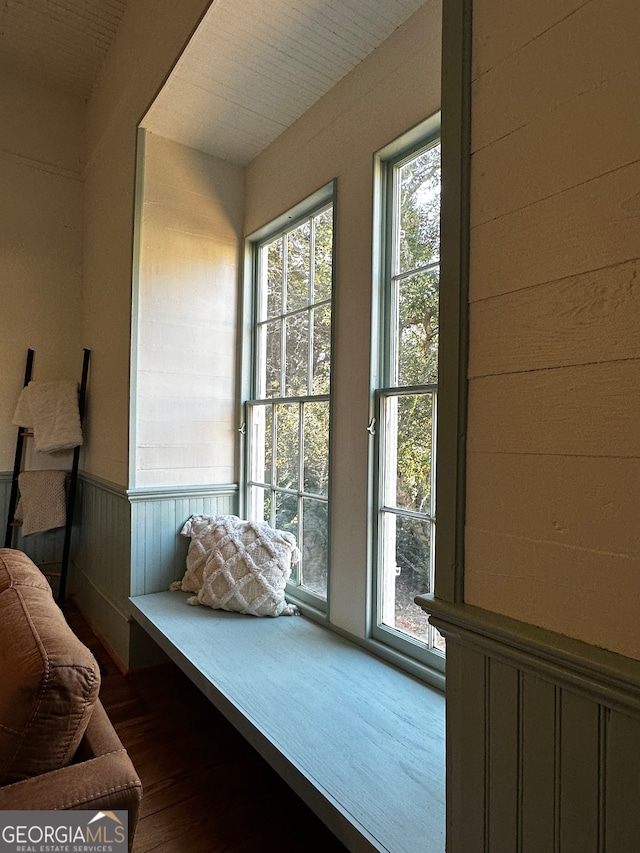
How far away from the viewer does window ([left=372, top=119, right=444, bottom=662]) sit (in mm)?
1688

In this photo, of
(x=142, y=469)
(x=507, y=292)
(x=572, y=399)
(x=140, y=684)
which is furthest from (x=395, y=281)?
(x=140, y=684)

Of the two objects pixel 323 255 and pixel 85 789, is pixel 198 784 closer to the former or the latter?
pixel 85 789

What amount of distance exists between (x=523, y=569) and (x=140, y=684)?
7.29ft

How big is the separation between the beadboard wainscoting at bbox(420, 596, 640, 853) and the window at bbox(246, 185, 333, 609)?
1207 mm

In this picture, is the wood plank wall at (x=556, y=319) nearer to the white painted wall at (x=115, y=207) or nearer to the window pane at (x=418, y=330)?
the window pane at (x=418, y=330)

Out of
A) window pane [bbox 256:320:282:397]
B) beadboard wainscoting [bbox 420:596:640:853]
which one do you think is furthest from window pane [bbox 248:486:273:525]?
beadboard wainscoting [bbox 420:596:640:853]

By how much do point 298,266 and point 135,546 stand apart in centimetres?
158

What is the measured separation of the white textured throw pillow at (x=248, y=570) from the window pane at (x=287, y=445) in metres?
0.24

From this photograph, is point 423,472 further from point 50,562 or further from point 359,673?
point 50,562

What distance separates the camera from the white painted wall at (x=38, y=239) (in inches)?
122

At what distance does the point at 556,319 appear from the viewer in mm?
771

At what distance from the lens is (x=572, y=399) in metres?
0.75

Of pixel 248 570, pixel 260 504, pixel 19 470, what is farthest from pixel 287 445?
pixel 19 470

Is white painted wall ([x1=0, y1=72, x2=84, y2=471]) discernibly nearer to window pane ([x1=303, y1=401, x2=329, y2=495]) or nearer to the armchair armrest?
window pane ([x1=303, y1=401, x2=329, y2=495])
